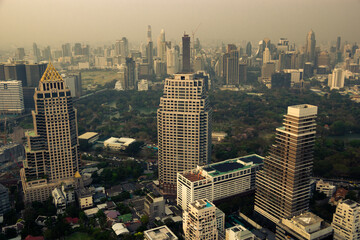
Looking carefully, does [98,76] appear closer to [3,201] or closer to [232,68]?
[232,68]

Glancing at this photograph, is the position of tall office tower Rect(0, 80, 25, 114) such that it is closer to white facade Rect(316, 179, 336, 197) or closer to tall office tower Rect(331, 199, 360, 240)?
white facade Rect(316, 179, 336, 197)

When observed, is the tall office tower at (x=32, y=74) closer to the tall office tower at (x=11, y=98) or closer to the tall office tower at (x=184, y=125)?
the tall office tower at (x=11, y=98)

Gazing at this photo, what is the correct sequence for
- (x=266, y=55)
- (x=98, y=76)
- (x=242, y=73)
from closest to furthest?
(x=242, y=73), (x=98, y=76), (x=266, y=55)

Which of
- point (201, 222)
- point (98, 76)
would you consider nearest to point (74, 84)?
point (98, 76)

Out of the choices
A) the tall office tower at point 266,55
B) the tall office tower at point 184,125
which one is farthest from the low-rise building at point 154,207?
the tall office tower at point 266,55

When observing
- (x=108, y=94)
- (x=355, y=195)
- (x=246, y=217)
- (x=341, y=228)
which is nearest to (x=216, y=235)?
(x=246, y=217)
